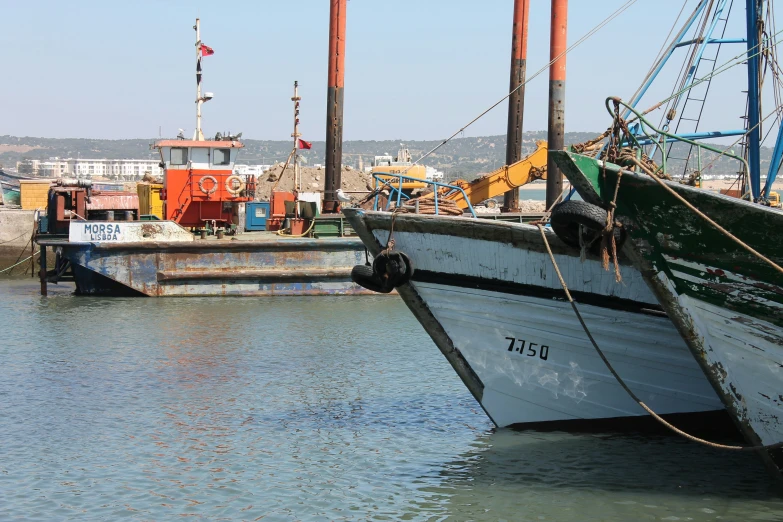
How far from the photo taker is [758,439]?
7.49m

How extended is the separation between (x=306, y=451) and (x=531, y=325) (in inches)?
92.7

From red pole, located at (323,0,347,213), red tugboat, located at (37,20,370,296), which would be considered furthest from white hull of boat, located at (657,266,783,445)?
red pole, located at (323,0,347,213)

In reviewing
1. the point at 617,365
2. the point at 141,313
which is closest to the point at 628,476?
the point at 617,365

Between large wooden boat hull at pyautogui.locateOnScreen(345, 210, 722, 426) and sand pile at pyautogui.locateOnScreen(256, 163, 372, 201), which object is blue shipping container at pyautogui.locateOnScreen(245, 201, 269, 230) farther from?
sand pile at pyautogui.locateOnScreen(256, 163, 372, 201)

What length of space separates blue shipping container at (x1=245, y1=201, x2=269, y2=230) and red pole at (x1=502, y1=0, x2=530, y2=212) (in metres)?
6.36

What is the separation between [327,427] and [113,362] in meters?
4.84

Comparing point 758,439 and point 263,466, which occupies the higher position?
point 758,439

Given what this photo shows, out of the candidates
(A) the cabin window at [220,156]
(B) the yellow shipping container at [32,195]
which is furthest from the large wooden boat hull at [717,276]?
(B) the yellow shipping container at [32,195]

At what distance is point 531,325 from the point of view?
877 centimetres

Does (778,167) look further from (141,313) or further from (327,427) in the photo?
(141,313)

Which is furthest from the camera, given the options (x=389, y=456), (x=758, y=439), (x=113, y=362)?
(x=113, y=362)

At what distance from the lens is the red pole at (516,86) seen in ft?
80.9

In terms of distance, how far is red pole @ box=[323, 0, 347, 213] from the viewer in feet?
75.5

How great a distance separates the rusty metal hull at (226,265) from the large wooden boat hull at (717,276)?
1276 centimetres
